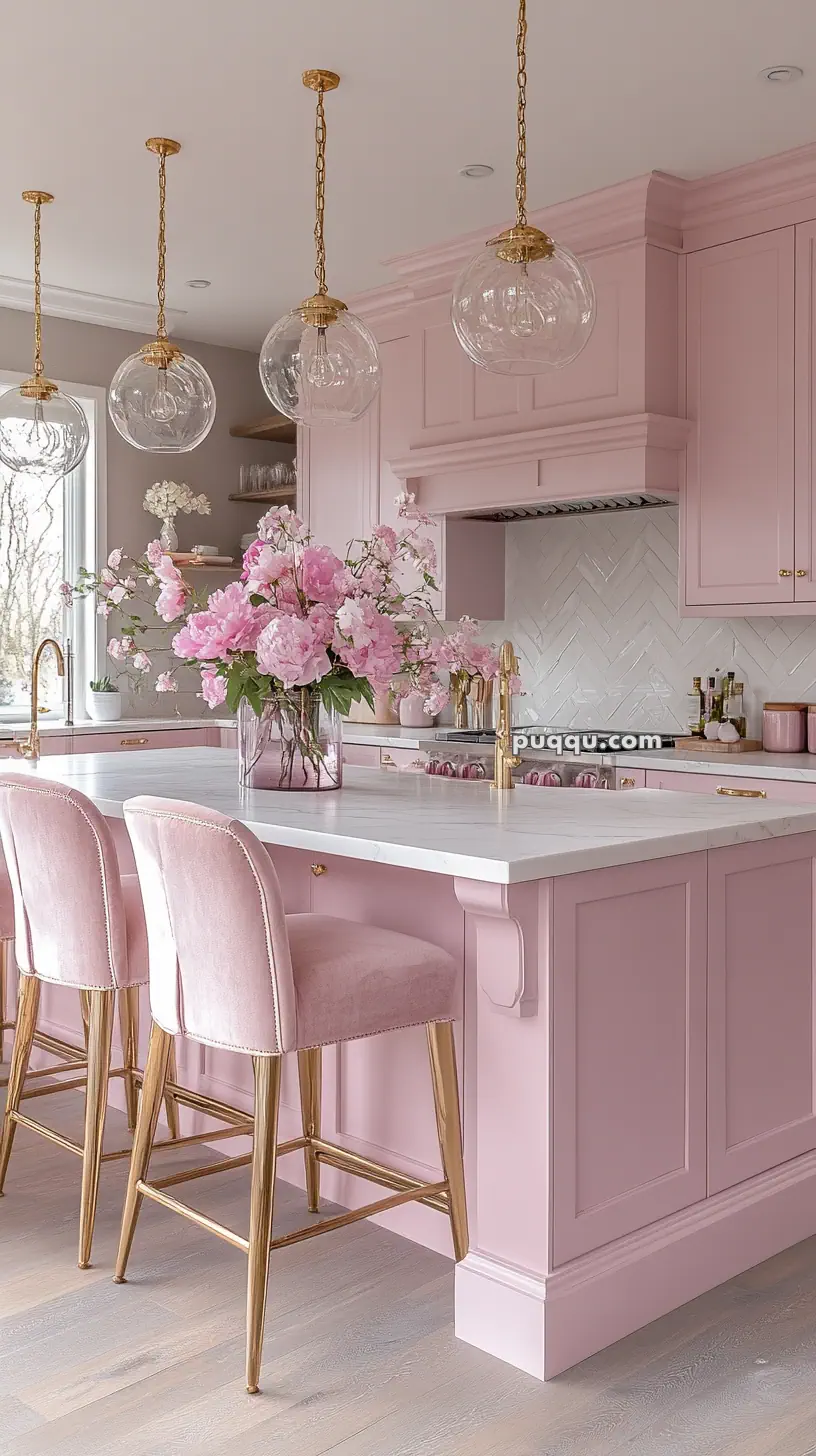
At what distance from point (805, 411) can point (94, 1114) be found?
291 centimetres

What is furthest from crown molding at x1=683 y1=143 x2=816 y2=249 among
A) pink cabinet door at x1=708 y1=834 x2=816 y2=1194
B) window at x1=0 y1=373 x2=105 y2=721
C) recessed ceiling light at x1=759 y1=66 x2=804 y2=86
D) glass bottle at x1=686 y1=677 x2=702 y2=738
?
window at x1=0 y1=373 x2=105 y2=721

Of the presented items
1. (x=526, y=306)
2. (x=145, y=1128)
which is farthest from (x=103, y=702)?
(x=526, y=306)

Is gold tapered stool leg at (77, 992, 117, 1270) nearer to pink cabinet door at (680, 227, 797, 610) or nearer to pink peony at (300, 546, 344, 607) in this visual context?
pink peony at (300, 546, 344, 607)

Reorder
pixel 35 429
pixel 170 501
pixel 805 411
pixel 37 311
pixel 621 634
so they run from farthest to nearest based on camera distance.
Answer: pixel 170 501
pixel 621 634
pixel 805 411
pixel 37 311
pixel 35 429

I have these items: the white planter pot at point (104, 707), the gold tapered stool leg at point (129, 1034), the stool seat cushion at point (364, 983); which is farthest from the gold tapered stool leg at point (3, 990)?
the white planter pot at point (104, 707)

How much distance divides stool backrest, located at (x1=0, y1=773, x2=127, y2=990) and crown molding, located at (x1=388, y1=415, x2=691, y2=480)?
7.99 ft

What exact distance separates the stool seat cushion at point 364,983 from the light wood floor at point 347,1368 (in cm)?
54

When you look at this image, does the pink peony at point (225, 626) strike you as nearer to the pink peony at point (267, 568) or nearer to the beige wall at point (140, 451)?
the pink peony at point (267, 568)

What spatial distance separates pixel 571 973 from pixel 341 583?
3.34 ft

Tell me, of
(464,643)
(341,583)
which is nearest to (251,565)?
(341,583)

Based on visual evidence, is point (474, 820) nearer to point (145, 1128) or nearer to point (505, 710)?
point (505, 710)

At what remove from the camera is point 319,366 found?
9.55 ft

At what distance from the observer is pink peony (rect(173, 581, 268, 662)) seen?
2.72 m

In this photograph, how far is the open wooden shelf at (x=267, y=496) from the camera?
19.9 feet
